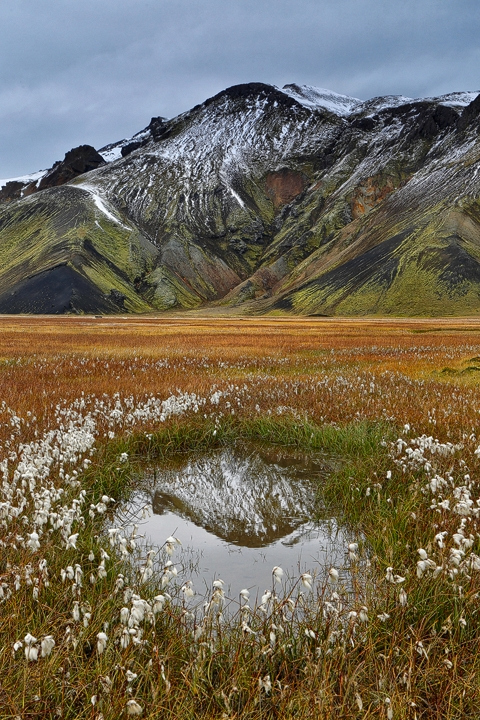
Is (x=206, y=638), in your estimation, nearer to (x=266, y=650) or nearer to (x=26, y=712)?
(x=266, y=650)

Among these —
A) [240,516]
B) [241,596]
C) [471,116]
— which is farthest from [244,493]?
[471,116]

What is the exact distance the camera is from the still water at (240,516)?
4672mm

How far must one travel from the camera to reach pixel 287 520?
19.5 ft

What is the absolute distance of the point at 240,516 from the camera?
610 cm

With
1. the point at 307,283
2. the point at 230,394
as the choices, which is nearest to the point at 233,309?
the point at 307,283

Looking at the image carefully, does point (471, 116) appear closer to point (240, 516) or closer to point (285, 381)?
point (285, 381)

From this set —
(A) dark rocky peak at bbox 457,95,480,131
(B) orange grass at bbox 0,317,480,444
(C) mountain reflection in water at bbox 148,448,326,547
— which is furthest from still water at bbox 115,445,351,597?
(A) dark rocky peak at bbox 457,95,480,131

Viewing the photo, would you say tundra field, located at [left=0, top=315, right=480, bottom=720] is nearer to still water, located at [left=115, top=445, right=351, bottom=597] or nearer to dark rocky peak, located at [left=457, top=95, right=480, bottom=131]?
still water, located at [left=115, top=445, right=351, bottom=597]

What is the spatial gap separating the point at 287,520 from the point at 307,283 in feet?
539

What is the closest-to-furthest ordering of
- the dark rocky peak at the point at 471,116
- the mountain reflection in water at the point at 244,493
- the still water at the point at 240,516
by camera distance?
the still water at the point at 240,516, the mountain reflection in water at the point at 244,493, the dark rocky peak at the point at 471,116

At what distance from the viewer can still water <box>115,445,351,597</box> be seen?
467 cm

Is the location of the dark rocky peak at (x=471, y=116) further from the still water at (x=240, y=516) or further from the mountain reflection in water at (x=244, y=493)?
the still water at (x=240, y=516)

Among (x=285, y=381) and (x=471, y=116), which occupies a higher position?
A: (x=471, y=116)

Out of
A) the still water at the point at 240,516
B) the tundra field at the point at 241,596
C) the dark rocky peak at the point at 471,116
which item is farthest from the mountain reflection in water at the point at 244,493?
the dark rocky peak at the point at 471,116
